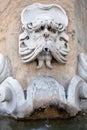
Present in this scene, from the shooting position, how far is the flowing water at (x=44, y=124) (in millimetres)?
4957

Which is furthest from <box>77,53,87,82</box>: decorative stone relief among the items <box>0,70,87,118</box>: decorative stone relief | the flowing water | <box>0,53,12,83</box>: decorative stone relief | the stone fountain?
<box>0,53,12,83</box>: decorative stone relief

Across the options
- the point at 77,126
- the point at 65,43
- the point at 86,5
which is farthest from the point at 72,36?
the point at 77,126

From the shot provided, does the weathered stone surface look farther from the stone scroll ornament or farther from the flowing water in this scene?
the flowing water

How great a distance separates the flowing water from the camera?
496cm

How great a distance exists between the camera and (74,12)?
18.4ft

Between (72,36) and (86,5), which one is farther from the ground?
(86,5)

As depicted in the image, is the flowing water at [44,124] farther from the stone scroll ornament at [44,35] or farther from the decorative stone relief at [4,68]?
the stone scroll ornament at [44,35]

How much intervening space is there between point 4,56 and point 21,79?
300mm

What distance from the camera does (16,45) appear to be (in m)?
5.50

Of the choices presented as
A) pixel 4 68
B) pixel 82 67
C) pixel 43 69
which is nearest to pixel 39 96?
pixel 43 69

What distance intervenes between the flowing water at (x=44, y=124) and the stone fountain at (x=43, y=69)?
3.3 inches

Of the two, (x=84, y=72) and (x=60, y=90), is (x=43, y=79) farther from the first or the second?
(x=84, y=72)

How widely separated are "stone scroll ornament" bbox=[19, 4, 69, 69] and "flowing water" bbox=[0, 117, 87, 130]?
1.97 ft

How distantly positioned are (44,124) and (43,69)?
2.06ft
